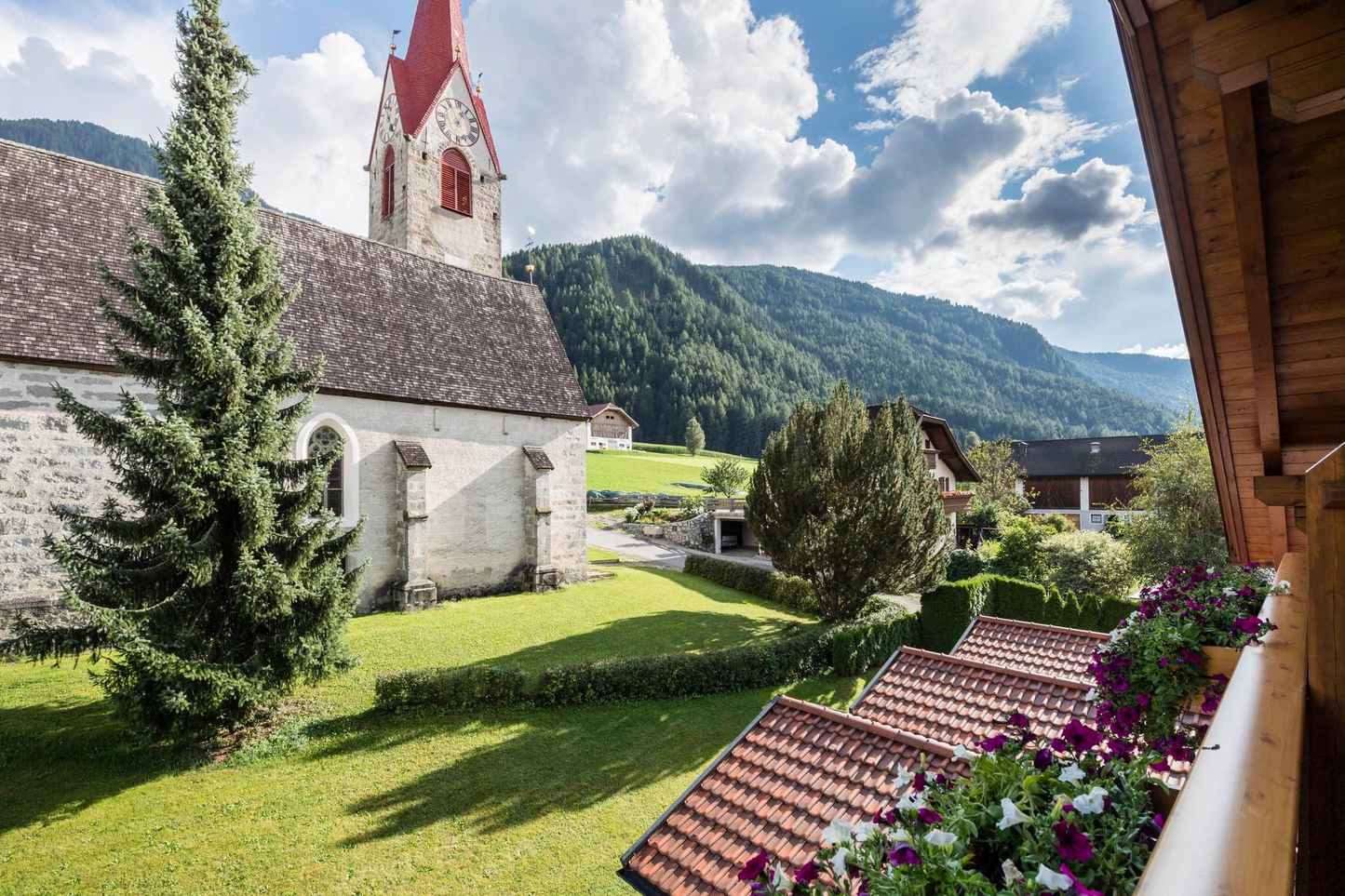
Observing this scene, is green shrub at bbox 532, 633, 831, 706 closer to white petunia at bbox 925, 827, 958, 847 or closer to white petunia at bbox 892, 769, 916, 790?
white petunia at bbox 892, 769, 916, 790

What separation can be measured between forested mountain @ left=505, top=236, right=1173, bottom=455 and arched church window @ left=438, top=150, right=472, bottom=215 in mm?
74075

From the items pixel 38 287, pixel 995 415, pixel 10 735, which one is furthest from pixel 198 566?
pixel 995 415

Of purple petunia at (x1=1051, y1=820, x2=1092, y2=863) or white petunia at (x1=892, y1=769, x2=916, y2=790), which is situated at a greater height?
purple petunia at (x1=1051, y1=820, x2=1092, y2=863)

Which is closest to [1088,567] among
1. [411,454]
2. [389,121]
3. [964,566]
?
[964,566]

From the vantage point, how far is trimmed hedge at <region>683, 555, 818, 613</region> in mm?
19672

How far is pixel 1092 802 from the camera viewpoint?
1826 mm

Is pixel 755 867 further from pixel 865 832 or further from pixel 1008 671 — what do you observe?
pixel 1008 671

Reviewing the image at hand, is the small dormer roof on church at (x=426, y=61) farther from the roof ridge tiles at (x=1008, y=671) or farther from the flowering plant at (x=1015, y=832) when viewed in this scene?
the flowering plant at (x=1015, y=832)

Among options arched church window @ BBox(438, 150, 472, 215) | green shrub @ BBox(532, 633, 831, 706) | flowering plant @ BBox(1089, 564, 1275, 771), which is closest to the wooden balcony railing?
flowering plant @ BBox(1089, 564, 1275, 771)

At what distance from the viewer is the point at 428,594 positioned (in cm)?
1641

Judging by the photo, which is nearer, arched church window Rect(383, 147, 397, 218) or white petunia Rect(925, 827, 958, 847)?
white petunia Rect(925, 827, 958, 847)

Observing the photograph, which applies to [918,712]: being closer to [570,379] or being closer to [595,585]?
[595,585]

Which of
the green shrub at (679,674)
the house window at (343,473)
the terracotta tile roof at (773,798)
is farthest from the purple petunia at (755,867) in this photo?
the house window at (343,473)

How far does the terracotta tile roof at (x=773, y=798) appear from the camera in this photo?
16.4 feet
